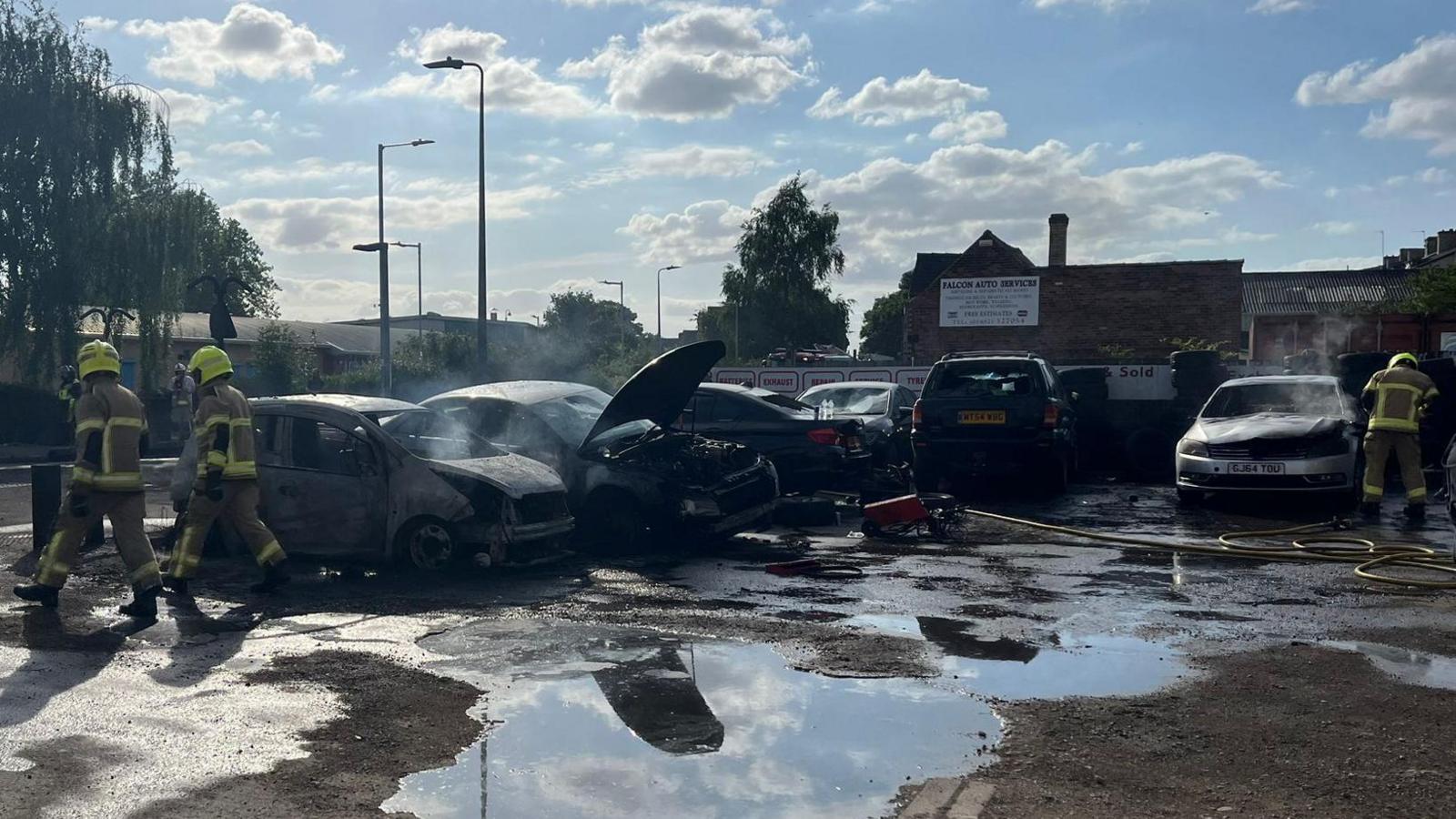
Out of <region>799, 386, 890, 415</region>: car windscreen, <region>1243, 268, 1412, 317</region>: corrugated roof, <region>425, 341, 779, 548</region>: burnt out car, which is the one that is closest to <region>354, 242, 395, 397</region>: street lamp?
<region>799, 386, 890, 415</region>: car windscreen

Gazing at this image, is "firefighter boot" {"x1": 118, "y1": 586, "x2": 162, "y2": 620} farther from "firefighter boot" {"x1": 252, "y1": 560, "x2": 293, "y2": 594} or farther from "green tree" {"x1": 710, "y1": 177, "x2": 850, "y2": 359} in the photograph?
"green tree" {"x1": 710, "y1": 177, "x2": 850, "y2": 359}

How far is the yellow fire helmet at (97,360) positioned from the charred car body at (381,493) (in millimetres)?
1618

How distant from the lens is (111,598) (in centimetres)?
855

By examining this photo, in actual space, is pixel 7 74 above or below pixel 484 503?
above

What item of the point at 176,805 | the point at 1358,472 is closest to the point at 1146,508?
the point at 1358,472

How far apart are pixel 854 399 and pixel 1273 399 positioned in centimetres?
553

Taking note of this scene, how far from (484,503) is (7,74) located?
26397 millimetres

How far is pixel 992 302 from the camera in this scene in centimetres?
4456

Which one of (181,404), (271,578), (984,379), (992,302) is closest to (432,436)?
(271,578)

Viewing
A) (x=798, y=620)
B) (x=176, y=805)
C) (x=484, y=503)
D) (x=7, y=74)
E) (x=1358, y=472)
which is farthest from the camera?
(x=7, y=74)

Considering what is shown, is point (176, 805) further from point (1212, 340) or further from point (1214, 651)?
point (1212, 340)

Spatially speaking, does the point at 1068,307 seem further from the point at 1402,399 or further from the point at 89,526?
the point at 89,526

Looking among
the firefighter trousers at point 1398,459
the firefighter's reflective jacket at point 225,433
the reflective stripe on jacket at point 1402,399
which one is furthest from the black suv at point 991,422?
the firefighter's reflective jacket at point 225,433

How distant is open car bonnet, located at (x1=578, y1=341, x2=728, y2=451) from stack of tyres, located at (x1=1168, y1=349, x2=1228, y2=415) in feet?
36.5
